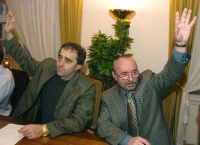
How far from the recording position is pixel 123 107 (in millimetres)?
1811

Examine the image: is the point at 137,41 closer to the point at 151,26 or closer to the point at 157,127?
the point at 151,26

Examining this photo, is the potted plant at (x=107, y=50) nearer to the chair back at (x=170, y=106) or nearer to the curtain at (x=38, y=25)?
the curtain at (x=38, y=25)

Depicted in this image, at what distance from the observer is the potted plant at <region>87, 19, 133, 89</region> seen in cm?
274

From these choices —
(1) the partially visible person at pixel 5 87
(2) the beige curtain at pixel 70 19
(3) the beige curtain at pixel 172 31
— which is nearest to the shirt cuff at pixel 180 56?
(3) the beige curtain at pixel 172 31

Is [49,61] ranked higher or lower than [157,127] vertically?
higher

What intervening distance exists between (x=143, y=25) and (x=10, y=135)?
1.91 m

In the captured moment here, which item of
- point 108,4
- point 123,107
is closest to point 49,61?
point 123,107

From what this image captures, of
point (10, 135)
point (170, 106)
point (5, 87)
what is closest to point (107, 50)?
point (170, 106)

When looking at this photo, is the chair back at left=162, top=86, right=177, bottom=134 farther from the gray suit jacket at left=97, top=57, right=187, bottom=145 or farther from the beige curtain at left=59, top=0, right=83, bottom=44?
the beige curtain at left=59, top=0, right=83, bottom=44

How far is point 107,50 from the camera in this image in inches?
108

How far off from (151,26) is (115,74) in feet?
3.96

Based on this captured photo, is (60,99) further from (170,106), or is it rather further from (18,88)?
(170,106)

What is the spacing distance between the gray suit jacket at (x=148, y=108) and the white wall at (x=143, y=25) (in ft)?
3.66

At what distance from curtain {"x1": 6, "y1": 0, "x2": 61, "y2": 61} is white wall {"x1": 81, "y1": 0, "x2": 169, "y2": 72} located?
386 millimetres
